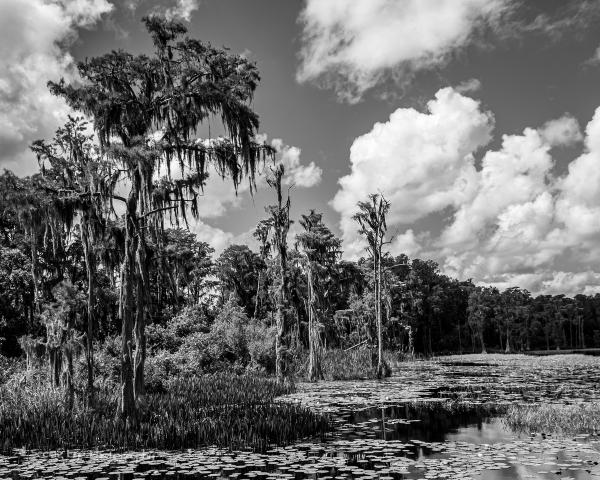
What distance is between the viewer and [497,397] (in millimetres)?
17750

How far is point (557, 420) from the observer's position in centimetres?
1199

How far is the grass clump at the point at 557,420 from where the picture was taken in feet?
37.3

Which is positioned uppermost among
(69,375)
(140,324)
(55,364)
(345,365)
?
(140,324)

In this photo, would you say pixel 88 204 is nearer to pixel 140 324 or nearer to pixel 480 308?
pixel 140 324

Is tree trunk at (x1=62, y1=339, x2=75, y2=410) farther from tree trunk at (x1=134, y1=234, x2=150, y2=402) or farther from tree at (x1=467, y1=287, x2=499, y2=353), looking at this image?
tree at (x1=467, y1=287, x2=499, y2=353)

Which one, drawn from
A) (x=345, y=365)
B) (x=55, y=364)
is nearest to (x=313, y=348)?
(x=345, y=365)

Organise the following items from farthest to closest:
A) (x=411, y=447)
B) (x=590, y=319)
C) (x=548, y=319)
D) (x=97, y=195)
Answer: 1. (x=590, y=319)
2. (x=548, y=319)
3. (x=97, y=195)
4. (x=411, y=447)

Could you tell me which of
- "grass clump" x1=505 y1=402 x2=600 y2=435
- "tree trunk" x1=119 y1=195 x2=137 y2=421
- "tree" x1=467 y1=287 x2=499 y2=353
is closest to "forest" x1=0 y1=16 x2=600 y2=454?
"tree trunk" x1=119 y1=195 x2=137 y2=421

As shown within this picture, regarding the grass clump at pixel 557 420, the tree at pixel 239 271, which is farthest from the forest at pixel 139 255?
the tree at pixel 239 271

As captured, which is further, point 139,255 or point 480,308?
point 480,308

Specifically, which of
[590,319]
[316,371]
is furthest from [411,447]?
[590,319]

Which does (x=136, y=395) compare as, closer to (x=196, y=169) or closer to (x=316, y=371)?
(x=196, y=169)

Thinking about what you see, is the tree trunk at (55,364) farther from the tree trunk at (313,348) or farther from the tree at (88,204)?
the tree trunk at (313,348)

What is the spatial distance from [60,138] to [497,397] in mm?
18321
